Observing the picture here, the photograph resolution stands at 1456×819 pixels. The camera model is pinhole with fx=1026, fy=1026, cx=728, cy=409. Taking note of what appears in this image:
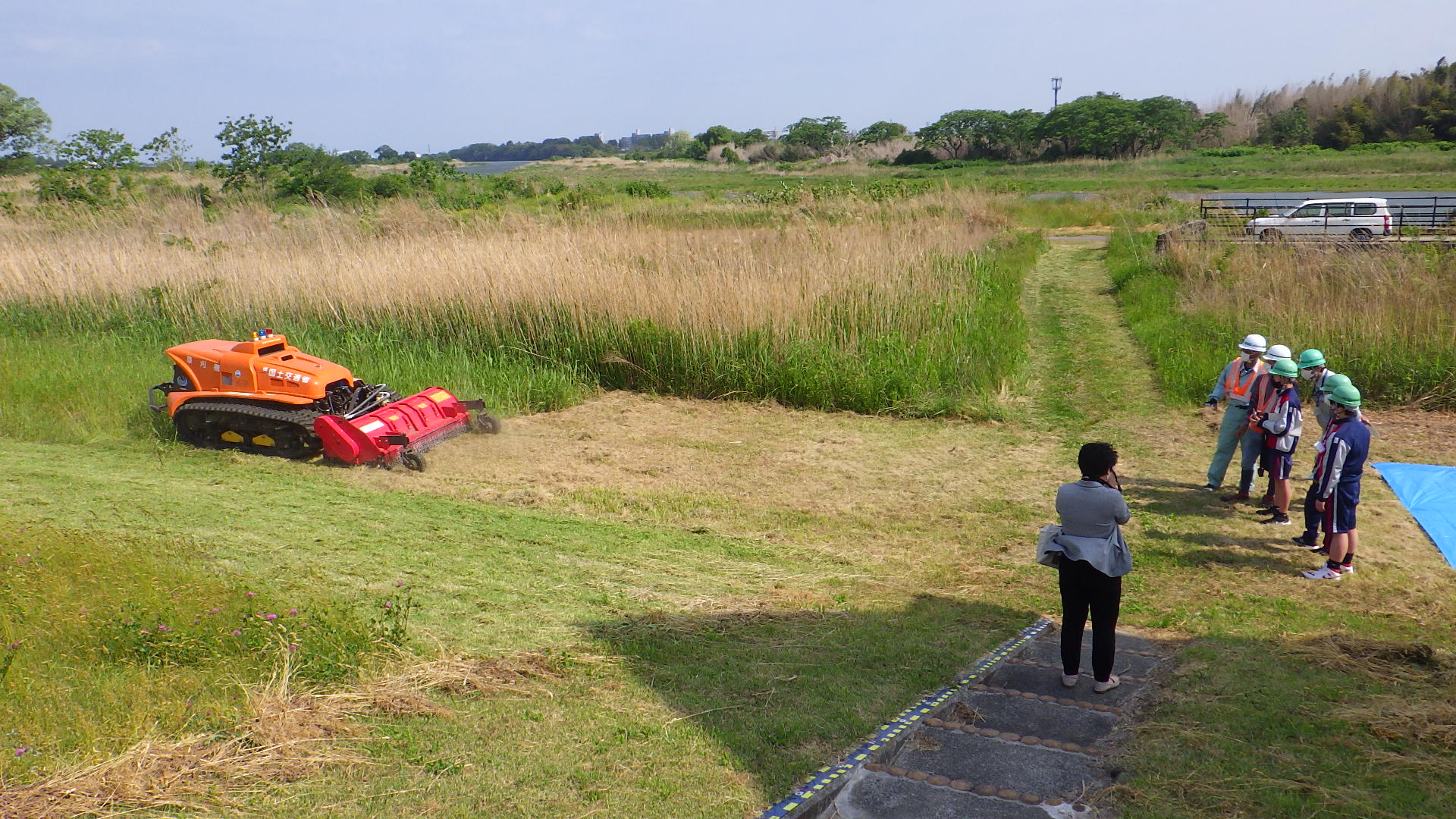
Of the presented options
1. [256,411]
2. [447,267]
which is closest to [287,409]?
[256,411]

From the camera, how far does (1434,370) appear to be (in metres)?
11.0

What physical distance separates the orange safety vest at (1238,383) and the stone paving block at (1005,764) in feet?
16.8

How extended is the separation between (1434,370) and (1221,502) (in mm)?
4763

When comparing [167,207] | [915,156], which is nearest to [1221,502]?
[167,207]

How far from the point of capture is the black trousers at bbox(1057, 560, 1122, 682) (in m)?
4.69

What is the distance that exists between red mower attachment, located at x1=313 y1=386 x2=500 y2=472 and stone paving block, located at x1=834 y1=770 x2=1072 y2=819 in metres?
6.36

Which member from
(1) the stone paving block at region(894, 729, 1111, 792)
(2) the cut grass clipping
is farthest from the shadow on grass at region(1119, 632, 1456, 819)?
(2) the cut grass clipping

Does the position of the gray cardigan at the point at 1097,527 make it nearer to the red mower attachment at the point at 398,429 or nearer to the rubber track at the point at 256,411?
the red mower attachment at the point at 398,429

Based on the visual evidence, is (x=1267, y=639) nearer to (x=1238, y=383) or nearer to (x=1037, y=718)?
(x=1037, y=718)

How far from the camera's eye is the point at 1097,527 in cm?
467

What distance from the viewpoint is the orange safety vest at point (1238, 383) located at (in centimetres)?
789

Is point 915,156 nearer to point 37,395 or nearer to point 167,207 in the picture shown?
point 167,207

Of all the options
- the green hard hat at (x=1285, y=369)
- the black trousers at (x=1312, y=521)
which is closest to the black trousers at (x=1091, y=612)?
the black trousers at (x=1312, y=521)

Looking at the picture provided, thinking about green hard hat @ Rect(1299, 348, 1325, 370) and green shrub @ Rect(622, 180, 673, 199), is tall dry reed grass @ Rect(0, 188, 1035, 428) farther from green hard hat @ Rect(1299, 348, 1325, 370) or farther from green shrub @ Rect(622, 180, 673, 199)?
green shrub @ Rect(622, 180, 673, 199)
